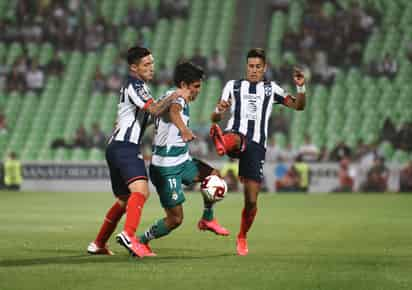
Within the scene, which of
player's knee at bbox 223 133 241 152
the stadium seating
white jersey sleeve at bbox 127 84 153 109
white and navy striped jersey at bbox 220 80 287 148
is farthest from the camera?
the stadium seating

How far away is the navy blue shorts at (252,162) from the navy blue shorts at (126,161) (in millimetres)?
1206

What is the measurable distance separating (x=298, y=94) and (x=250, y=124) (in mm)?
620

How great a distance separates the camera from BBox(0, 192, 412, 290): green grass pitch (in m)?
8.14

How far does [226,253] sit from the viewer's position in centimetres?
1070

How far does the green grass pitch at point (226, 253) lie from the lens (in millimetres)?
8136

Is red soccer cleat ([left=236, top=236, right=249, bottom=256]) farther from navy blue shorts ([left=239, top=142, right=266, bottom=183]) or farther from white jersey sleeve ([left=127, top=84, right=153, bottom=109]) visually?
white jersey sleeve ([left=127, top=84, right=153, bottom=109])

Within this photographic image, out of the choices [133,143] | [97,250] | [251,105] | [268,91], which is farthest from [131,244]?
[268,91]

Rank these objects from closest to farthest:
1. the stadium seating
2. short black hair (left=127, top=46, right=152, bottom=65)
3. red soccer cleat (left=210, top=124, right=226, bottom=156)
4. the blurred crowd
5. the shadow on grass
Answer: the shadow on grass → short black hair (left=127, top=46, right=152, bottom=65) → red soccer cleat (left=210, top=124, right=226, bottom=156) → the blurred crowd → the stadium seating

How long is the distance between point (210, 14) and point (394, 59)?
6.89 meters

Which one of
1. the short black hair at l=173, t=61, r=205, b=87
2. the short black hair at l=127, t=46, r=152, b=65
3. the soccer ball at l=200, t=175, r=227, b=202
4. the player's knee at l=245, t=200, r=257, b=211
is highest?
the short black hair at l=127, t=46, r=152, b=65

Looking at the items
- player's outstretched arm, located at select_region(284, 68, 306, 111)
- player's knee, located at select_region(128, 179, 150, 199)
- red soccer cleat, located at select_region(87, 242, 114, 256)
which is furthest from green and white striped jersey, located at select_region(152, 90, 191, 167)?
player's outstretched arm, located at select_region(284, 68, 306, 111)

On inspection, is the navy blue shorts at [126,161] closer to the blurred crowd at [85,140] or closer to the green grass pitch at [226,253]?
the green grass pitch at [226,253]

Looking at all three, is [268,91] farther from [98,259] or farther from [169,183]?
[98,259]

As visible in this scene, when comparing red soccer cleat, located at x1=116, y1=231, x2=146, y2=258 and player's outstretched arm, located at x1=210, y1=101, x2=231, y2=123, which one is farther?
player's outstretched arm, located at x1=210, y1=101, x2=231, y2=123
